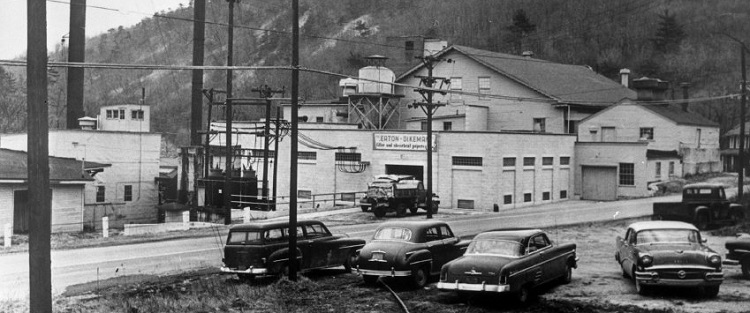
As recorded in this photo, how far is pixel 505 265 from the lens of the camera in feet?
52.7

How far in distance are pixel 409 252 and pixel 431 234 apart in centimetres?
129

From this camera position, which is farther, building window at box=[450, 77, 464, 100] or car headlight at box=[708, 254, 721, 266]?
building window at box=[450, 77, 464, 100]

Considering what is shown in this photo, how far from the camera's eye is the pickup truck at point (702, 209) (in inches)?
1207

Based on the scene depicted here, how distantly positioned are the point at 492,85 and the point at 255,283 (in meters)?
42.0

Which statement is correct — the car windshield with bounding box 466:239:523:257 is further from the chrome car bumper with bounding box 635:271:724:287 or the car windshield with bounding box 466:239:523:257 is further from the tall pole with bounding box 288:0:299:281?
the tall pole with bounding box 288:0:299:281

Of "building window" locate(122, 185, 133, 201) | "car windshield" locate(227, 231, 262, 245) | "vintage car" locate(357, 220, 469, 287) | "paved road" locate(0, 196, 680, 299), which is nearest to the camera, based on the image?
"vintage car" locate(357, 220, 469, 287)

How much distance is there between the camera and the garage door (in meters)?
51.6

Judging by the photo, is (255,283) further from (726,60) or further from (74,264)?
(726,60)

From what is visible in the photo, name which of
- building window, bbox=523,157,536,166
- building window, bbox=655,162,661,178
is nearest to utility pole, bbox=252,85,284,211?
building window, bbox=523,157,536,166

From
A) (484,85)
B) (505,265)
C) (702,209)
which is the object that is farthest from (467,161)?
(505,265)

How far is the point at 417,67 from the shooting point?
202 feet

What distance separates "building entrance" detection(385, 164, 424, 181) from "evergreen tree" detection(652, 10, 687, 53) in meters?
65.4

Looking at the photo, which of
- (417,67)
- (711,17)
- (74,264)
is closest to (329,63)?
(711,17)

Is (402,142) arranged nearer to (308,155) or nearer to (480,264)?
(308,155)
